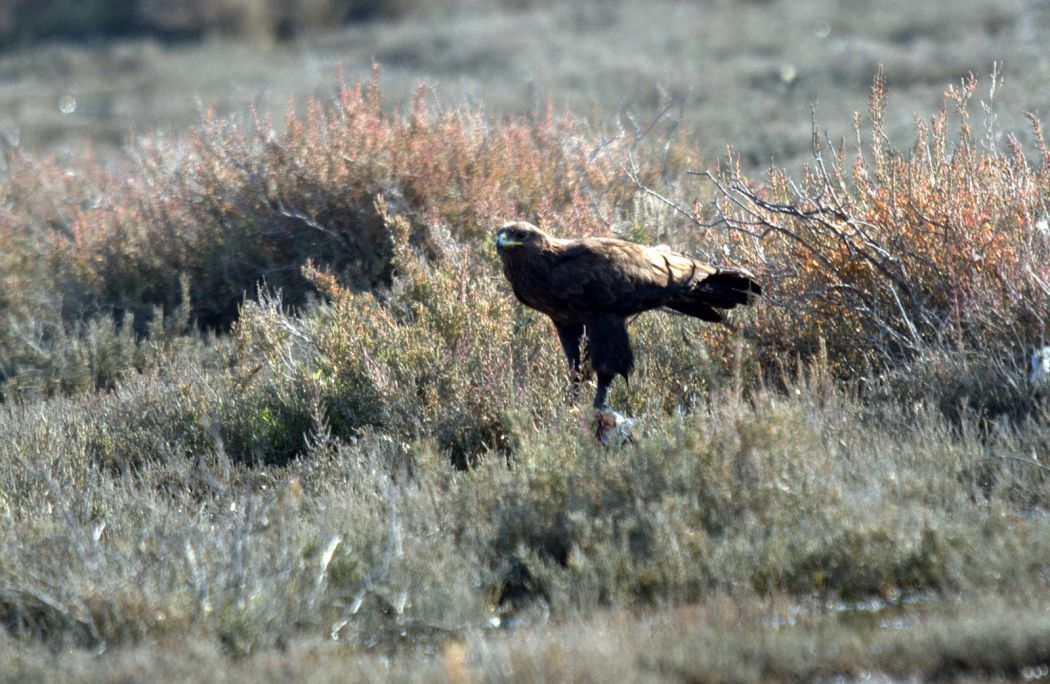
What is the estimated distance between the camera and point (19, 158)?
12953mm

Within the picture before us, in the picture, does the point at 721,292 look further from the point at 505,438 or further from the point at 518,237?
the point at 505,438

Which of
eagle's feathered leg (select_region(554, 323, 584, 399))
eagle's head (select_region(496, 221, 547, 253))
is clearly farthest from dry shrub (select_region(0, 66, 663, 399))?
eagle's head (select_region(496, 221, 547, 253))

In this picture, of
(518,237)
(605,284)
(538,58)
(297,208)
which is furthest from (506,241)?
(538,58)

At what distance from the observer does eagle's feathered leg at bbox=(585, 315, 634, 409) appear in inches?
268

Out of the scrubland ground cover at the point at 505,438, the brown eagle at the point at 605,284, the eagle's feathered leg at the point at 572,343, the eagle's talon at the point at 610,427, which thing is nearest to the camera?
the scrubland ground cover at the point at 505,438

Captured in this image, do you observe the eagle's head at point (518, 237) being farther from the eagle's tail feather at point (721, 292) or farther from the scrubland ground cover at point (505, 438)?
the eagle's tail feather at point (721, 292)

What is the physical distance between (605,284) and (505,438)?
97cm

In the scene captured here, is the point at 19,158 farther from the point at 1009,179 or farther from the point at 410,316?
the point at 1009,179

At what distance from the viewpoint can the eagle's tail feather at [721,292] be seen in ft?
22.6

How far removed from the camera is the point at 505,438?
6.64 meters

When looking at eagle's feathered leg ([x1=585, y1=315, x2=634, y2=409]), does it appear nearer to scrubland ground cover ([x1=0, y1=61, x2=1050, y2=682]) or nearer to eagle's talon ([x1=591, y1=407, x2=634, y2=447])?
scrubland ground cover ([x1=0, y1=61, x2=1050, y2=682])

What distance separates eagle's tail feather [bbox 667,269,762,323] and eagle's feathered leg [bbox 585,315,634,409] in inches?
13.5

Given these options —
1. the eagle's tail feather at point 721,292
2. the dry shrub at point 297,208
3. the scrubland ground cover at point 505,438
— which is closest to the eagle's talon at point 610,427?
the scrubland ground cover at point 505,438

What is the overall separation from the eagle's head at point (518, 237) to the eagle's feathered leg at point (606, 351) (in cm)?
51
